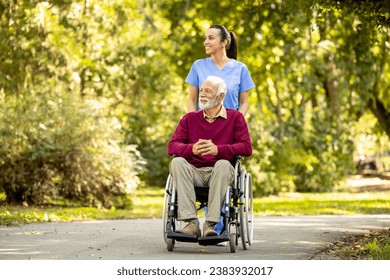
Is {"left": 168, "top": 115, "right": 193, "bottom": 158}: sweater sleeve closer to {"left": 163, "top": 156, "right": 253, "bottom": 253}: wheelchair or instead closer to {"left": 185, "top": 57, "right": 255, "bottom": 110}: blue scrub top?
{"left": 163, "top": 156, "right": 253, "bottom": 253}: wheelchair

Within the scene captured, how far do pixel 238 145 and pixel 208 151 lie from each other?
0.27 meters

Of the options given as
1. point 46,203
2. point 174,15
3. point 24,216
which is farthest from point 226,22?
point 24,216

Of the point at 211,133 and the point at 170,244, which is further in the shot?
the point at 211,133

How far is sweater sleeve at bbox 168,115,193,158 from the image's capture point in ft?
23.3

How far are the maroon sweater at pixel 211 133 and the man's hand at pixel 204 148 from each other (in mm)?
145

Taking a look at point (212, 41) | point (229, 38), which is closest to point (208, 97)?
point (212, 41)

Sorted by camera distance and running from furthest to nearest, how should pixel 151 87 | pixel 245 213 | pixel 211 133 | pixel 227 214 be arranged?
pixel 151 87
pixel 245 213
pixel 211 133
pixel 227 214

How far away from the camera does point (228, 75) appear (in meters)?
7.84

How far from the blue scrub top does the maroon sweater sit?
0.54 meters

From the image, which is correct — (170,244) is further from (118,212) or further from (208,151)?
(118,212)

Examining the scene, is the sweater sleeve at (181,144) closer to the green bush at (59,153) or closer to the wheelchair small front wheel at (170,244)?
the wheelchair small front wheel at (170,244)

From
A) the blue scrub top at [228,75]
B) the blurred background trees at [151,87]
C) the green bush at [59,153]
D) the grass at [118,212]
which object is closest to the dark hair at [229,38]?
the blue scrub top at [228,75]
